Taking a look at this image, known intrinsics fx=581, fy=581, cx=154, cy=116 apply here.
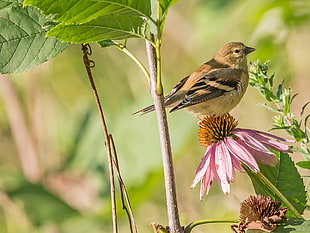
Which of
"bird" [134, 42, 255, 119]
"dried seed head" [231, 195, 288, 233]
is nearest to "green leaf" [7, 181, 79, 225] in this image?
"bird" [134, 42, 255, 119]

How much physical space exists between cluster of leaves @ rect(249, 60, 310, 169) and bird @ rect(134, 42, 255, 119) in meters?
0.31

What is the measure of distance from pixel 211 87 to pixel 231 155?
32.5 inches

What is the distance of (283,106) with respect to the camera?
101 centimetres

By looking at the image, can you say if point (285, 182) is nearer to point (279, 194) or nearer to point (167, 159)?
point (279, 194)

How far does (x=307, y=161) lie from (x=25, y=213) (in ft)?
6.05

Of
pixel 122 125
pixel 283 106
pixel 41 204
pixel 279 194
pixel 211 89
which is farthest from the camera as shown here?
pixel 122 125

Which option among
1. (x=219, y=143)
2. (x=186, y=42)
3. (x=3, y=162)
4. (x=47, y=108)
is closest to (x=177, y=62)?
(x=186, y=42)

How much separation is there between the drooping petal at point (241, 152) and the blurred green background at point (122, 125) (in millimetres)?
976

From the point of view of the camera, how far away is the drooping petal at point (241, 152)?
0.89 meters

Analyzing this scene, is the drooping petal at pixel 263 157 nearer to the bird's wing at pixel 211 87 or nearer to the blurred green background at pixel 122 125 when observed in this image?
the bird's wing at pixel 211 87

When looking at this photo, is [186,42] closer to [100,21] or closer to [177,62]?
[177,62]

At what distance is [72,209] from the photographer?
8.27 feet

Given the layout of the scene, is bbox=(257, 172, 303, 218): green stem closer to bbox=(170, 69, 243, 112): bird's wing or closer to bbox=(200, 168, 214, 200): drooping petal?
bbox=(200, 168, 214, 200): drooping petal

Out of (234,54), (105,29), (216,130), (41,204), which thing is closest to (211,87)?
(234,54)
